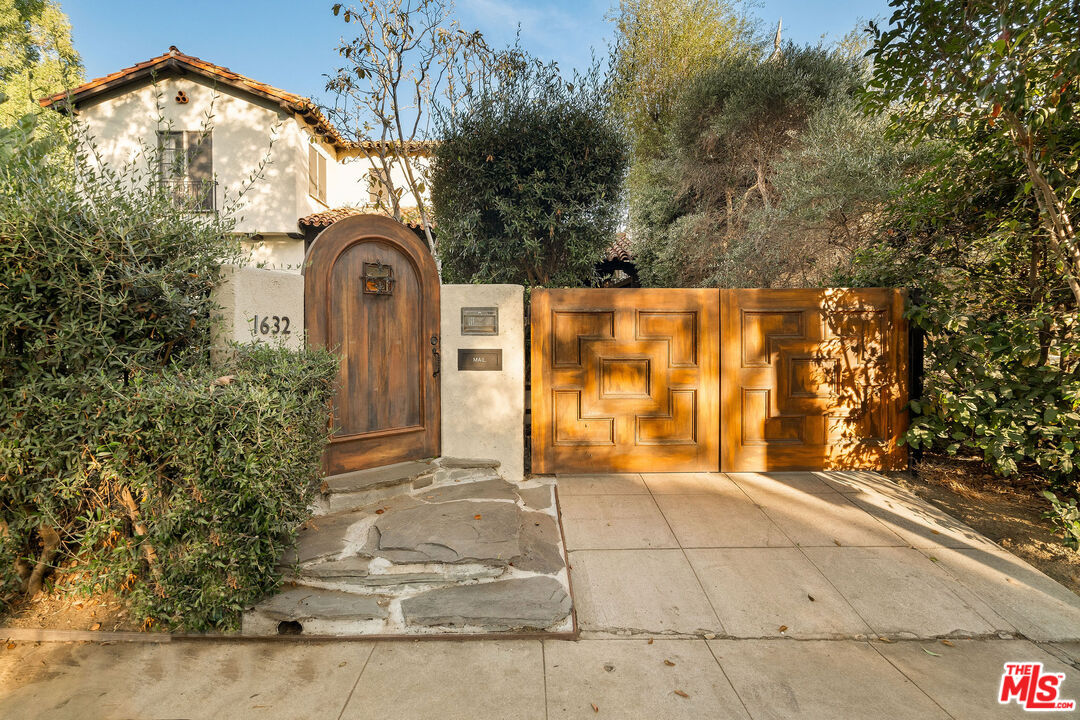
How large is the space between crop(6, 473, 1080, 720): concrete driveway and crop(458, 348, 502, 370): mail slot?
179 centimetres

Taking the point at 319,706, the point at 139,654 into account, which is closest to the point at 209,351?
the point at 139,654

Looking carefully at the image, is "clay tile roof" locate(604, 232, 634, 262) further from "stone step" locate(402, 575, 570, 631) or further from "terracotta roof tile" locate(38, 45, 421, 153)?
"stone step" locate(402, 575, 570, 631)

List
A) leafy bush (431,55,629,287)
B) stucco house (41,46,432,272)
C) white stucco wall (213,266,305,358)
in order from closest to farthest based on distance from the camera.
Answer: white stucco wall (213,266,305,358) < leafy bush (431,55,629,287) < stucco house (41,46,432,272)

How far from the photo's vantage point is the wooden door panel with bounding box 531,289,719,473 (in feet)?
16.2

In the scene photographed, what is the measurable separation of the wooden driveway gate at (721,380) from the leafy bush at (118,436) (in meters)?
2.65

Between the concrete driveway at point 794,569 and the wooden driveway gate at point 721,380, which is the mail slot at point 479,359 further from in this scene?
the concrete driveway at point 794,569

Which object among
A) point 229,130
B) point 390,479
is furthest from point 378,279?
point 229,130

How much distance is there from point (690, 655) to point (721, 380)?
2895mm

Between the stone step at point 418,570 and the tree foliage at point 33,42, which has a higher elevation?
the tree foliage at point 33,42

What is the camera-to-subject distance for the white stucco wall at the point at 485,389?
4.74m

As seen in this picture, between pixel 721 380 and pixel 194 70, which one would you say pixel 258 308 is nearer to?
pixel 721 380

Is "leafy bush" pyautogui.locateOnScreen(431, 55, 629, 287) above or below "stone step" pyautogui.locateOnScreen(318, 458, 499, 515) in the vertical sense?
above

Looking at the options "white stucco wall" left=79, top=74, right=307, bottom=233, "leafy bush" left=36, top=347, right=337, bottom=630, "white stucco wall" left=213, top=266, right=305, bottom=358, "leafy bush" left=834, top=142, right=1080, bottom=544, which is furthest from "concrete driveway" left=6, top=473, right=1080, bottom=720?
"white stucco wall" left=79, top=74, right=307, bottom=233

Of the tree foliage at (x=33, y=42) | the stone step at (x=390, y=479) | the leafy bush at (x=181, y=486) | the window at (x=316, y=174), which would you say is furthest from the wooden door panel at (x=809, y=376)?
the tree foliage at (x=33, y=42)
